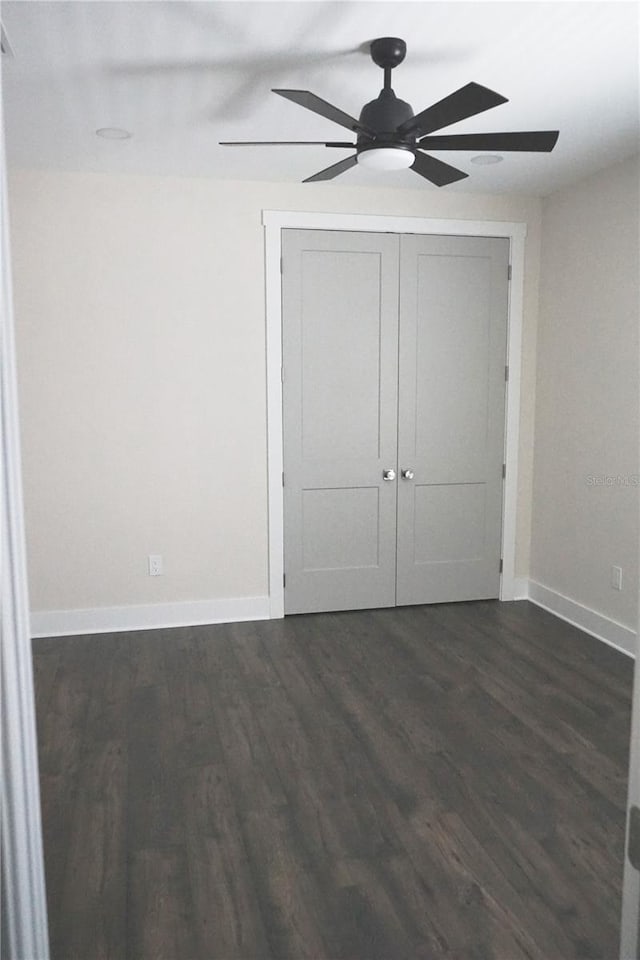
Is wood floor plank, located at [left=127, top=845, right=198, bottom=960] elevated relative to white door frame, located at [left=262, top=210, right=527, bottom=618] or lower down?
lower down

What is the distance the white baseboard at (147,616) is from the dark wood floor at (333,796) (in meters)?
0.14

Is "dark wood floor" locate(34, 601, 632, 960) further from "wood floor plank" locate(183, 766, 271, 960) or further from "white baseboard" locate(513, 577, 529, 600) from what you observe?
"white baseboard" locate(513, 577, 529, 600)

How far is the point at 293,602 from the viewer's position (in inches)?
183

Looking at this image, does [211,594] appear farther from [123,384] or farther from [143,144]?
[143,144]

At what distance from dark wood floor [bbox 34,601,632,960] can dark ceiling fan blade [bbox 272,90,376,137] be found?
7.59ft

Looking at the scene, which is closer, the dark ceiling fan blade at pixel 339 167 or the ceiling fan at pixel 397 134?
the ceiling fan at pixel 397 134

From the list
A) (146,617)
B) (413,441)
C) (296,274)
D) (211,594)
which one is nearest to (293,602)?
(211,594)

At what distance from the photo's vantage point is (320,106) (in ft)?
7.63

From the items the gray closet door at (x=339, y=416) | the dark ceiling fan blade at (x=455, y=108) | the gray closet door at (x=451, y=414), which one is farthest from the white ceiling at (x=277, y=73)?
the gray closet door at (x=451, y=414)

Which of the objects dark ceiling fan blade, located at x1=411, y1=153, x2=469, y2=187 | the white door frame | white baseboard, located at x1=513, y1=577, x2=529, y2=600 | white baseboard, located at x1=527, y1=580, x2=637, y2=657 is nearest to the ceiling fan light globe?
dark ceiling fan blade, located at x1=411, y1=153, x2=469, y2=187

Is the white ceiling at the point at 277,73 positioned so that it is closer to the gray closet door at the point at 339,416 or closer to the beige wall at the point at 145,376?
the beige wall at the point at 145,376

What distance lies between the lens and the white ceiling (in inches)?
92.7

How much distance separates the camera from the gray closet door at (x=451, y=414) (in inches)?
183

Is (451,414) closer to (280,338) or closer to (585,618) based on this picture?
(280,338)
